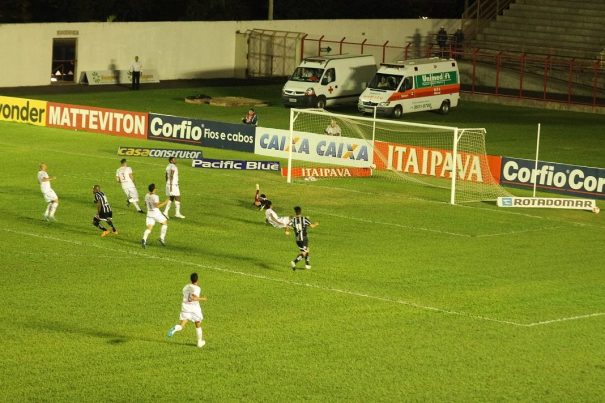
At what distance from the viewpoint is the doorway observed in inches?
2911

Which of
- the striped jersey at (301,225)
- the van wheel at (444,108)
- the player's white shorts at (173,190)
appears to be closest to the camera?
the striped jersey at (301,225)

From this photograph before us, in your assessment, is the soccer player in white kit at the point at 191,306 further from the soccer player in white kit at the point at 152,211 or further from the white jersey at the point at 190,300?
the soccer player in white kit at the point at 152,211

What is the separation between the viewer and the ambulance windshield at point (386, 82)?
65.2 m

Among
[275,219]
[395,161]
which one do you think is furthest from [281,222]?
[395,161]

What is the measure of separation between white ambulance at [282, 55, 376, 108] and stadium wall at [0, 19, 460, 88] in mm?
12274

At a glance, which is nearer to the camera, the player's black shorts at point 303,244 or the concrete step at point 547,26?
the player's black shorts at point 303,244

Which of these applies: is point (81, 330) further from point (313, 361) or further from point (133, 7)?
point (133, 7)

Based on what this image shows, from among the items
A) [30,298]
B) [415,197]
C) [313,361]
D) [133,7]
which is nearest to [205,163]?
[415,197]

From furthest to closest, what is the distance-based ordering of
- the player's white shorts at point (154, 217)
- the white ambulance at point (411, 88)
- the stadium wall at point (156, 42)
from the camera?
the stadium wall at point (156, 42)
the white ambulance at point (411, 88)
the player's white shorts at point (154, 217)

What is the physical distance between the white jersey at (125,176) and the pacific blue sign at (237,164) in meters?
9.77

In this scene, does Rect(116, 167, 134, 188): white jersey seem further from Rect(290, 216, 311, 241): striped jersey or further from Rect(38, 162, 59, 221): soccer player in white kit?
Rect(290, 216, 311, 241): striped jersey

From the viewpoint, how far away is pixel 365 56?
70.7 m

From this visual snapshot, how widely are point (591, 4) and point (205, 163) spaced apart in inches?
1586

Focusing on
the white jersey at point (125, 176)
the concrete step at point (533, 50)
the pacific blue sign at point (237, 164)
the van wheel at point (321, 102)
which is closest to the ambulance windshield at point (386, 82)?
the van wheel at point (321, 102)
